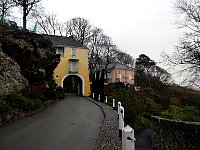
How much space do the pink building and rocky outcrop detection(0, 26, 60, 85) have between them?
37.5 metres

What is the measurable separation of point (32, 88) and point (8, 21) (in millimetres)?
15317

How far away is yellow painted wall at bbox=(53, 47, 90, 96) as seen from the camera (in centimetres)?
4788

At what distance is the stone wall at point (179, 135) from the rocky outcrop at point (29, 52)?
15.2 m

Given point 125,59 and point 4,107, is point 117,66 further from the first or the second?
point 4,107

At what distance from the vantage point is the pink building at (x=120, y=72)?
6488cm

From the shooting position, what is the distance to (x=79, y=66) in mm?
49312

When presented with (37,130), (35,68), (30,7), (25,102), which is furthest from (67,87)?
(37,130)

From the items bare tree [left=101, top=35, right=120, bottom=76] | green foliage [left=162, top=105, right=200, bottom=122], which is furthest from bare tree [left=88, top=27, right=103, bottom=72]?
green foliage [left=162, top=105, right=200, bottom=122]

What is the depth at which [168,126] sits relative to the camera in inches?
341

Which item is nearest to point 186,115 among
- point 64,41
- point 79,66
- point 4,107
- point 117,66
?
point 4,107

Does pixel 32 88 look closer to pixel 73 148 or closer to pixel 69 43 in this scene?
pixel 73 148

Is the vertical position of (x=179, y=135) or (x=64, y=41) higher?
(x=64, y=41)

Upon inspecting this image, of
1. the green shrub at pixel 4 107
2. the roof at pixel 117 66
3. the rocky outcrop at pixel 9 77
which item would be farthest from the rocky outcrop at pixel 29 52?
the roof at pixel 117 66

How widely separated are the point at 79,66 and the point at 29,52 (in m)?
26.2
